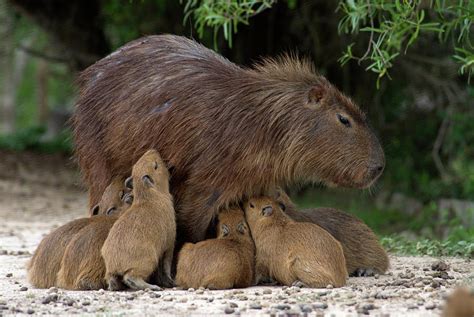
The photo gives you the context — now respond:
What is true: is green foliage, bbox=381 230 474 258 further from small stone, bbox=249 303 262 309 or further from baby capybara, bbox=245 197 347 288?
small stone, bbox=249 303 262 309

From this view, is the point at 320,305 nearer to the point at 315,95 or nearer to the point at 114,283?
the point at 114,283

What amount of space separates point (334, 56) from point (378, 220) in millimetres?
2451

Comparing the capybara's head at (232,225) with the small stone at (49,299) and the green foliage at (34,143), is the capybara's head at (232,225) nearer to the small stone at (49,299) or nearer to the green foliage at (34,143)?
the small stone at (49,299)

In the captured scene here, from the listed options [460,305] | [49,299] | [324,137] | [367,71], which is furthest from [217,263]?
[367,71]

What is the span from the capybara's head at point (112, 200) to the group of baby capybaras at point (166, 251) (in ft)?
0.73

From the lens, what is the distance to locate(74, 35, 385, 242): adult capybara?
6699 millimetres

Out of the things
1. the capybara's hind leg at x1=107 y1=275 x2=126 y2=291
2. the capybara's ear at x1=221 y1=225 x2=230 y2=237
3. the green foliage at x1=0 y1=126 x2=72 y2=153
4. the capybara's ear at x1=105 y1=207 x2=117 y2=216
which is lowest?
the green foliage at x1=0 y1=126 x2=72 y2=153

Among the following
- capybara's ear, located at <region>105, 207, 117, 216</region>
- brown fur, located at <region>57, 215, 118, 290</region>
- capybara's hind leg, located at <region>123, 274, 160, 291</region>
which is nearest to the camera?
capybara's hind leg, located at <region>123, 274, 160, 291</region>

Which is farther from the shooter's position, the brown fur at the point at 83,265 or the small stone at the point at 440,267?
the small stone at the point at 440,267

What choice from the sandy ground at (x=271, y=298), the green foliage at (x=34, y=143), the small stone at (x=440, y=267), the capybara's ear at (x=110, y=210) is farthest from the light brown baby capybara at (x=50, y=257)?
the green foliage at (x=34, y=143)

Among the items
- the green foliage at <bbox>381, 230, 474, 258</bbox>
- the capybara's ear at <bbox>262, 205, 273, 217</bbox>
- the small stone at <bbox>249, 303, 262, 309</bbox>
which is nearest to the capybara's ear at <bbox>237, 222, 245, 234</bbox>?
the capybara's ear at <bbox>262, 205, 273, 217</bbox>

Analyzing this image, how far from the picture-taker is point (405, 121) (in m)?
→ 13.6

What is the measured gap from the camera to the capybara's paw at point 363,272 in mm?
6707

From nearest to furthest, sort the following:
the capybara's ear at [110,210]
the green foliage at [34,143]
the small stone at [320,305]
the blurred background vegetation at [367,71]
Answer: the small stone at [320,305]
the capybara's ear at [110,210]
the blurred background vegetation at [367,71]
the green foliage at [34,143]
